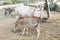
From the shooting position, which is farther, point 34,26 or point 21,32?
point 21,32

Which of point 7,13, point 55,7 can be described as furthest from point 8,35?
point 55,7

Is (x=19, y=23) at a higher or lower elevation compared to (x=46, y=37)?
higher

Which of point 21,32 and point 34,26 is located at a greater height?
point 34,26

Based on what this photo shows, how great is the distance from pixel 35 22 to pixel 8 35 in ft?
3.38

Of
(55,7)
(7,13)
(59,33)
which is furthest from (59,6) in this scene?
(59,33)

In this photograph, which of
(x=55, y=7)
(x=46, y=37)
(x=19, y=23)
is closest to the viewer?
(x=46, y=37)

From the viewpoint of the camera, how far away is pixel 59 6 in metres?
11.1

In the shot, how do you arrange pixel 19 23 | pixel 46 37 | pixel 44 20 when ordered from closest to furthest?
pixel 46 37 < pixel 19 23 < pixel 44 20

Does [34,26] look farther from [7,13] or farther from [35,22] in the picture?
[7,13]

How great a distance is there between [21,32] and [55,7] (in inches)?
253

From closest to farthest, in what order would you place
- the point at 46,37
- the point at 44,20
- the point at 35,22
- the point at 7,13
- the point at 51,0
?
the point at 35,22, the point at 46,37, the point at 44,20, the point at 7,13, the point at 51,0

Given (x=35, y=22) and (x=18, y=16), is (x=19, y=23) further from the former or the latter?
(x=35, y=22)

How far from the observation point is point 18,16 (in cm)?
505

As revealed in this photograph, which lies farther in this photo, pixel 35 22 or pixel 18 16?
pixel 18 16
